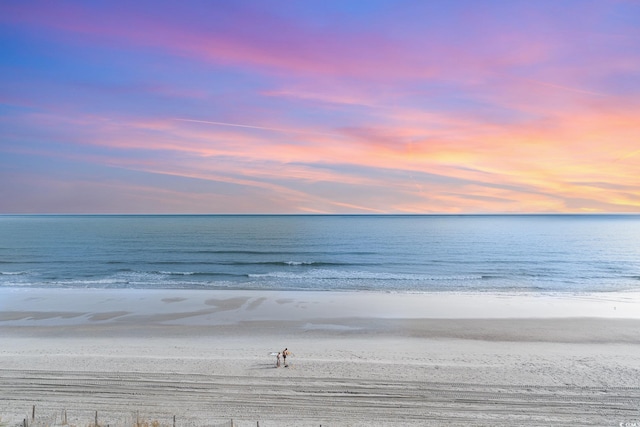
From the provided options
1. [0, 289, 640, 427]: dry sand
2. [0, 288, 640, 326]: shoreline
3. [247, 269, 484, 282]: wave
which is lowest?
[0, 289, 640, 427]: dry sand

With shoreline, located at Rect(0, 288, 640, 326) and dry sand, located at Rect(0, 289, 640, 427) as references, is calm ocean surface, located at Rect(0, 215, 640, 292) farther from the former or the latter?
dry sand, located at Rect(0, 289, 640, 427)

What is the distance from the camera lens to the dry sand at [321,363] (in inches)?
618

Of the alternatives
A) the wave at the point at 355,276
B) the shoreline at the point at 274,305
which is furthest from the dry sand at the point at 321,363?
the wave at the point at 355,276

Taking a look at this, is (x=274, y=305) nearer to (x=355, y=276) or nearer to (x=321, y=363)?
(x=321, y=363)

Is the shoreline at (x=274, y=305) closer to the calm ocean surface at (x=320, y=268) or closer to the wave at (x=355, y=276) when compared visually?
→ the calm ocean surface at (x=320, y=268)

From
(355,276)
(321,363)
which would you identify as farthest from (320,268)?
(321,363)

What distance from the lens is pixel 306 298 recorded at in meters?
37.5

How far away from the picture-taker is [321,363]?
67.5 feet

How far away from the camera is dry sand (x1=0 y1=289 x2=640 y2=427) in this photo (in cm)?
1570

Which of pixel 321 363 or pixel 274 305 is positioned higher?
pixel 274 305

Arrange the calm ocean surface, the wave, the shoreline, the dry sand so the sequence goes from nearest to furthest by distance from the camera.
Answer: the dry sand → the shoreline → the calm ocean surface → the wave

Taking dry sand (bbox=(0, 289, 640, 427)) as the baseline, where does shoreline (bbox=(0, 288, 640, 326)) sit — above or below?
above

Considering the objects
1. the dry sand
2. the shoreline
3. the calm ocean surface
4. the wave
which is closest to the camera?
the dry sand

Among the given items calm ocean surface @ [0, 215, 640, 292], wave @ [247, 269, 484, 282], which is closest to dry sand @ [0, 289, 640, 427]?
calm ocean surface @ [0, 215, 640, 292]
